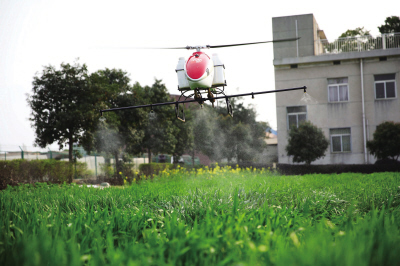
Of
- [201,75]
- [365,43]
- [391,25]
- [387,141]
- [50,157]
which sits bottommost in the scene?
[50,157]

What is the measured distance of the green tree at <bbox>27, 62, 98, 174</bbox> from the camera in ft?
42.1

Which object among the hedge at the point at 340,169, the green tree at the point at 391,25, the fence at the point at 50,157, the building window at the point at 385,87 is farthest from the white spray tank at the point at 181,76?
the green tree at the point at 391,25

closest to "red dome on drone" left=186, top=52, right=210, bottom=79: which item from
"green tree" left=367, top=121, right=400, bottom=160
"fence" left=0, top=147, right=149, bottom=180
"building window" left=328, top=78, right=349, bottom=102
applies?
"fence" left=0, top=147, right=149, bottom=180

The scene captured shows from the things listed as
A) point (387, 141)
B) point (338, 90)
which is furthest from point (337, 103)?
point (387, 141)

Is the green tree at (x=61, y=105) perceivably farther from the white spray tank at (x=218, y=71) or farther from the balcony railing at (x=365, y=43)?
the balcony railing at (x=365, y=43)

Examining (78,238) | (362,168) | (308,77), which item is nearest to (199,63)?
(78,238)

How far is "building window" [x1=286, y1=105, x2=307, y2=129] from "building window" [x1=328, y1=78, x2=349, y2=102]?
1.77m

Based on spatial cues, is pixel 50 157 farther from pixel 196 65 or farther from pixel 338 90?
pixel 338 90

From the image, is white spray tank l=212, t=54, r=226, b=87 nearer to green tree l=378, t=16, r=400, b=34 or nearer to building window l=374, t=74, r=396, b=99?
building window l=374, t=74, r=396, b=99

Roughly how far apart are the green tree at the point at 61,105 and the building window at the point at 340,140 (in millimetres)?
14615

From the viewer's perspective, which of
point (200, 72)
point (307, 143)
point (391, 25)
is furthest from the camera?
point (391, 25)

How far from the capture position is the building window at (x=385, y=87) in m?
20.6

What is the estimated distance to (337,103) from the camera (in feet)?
68.6

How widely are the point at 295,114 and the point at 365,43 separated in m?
6.08
